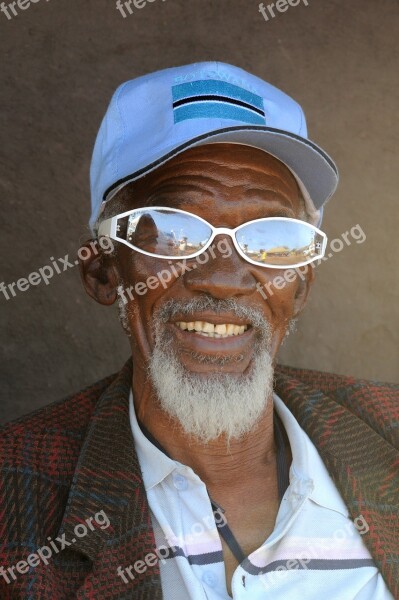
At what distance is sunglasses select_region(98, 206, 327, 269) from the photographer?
2145 millimetres

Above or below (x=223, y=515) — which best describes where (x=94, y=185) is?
above

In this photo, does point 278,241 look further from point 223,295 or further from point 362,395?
point 362,395

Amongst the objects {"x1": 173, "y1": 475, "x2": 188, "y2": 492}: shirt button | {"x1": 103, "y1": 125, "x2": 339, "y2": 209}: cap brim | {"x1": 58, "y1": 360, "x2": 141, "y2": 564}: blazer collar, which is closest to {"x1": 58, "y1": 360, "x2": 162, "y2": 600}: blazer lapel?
{"x1": 58, "y1": 360, "x2": 141, "y2": 564}: blazer collar

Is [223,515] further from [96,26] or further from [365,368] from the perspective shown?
[96,26]

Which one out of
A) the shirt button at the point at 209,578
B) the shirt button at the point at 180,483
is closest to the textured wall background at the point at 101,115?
the shirt button at the point at 180,483

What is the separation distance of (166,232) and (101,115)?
1464 mm

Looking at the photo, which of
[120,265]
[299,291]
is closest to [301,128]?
[299,291]

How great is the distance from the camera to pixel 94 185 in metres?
2.40

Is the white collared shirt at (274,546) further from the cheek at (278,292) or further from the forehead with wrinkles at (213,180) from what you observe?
the forehead with wrinkles at (213,180)

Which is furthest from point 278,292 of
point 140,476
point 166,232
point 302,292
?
point 140,476

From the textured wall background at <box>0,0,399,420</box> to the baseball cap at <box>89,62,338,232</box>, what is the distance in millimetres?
1119

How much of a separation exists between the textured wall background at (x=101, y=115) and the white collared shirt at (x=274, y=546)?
1.39 meters

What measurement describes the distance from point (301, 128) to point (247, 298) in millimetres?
550

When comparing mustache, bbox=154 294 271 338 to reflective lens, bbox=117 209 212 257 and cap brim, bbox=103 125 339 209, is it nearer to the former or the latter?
reflective lens, bbox=117 209 212 257
